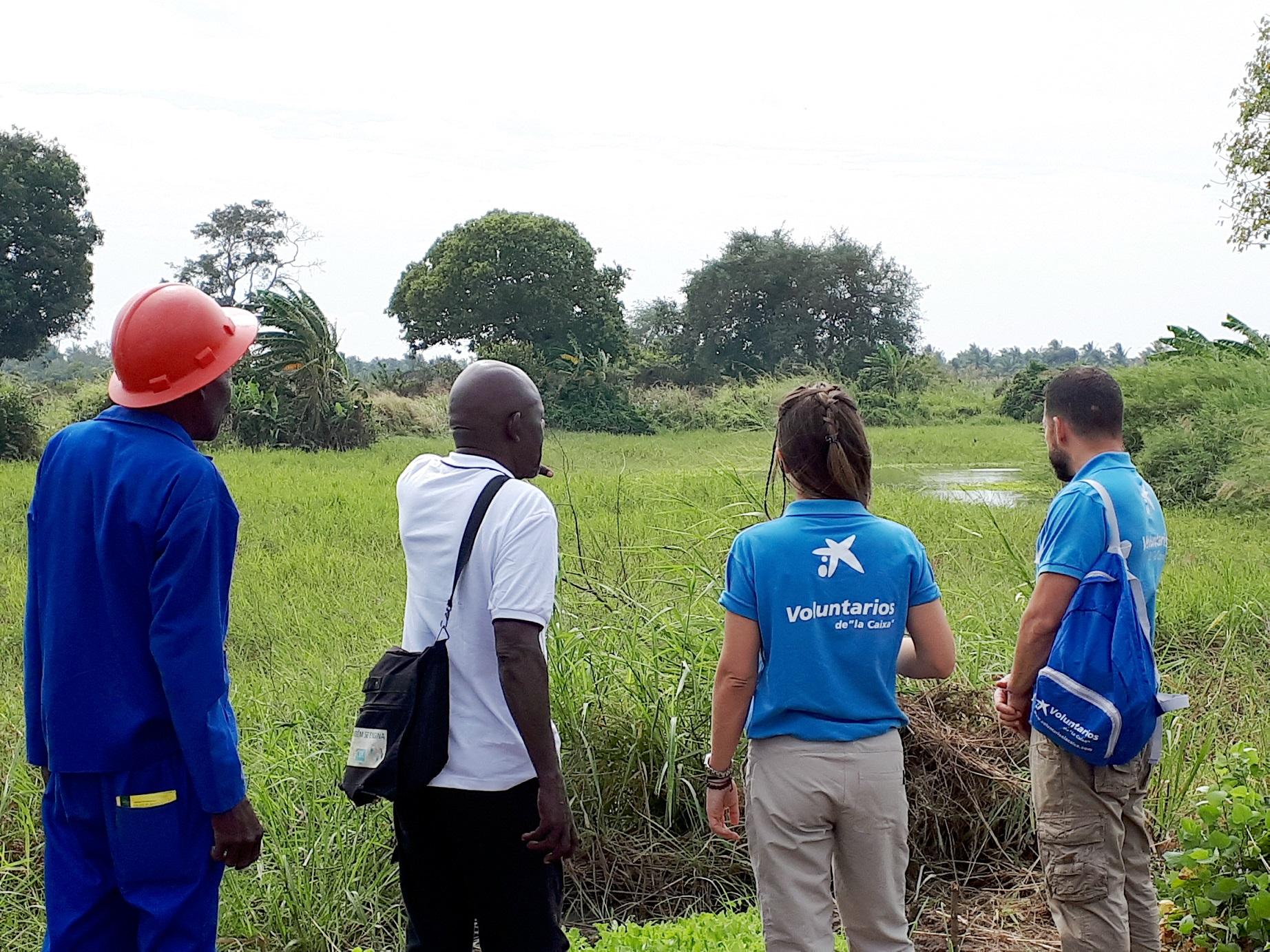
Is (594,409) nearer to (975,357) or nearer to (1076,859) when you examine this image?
(1076,859)

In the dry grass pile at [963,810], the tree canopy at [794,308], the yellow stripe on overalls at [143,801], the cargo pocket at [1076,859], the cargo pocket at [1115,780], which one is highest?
the tree canopy at [794,308]

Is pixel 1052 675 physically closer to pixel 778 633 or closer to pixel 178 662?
pixel 778 633

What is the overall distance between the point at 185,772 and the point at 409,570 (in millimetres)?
635

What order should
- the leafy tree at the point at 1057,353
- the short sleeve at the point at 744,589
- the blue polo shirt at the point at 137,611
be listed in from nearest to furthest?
the blue polo shirt at the point at 137,611
the short sleeve at the point at 744,589
the leafy tree at the point at 1057,353

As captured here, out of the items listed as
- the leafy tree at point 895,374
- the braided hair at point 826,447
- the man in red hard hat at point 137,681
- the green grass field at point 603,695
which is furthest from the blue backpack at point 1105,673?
the leafy tree at point 895,374

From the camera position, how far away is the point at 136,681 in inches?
85.7

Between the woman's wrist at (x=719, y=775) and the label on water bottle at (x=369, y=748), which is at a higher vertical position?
the label on water bottle at (x=369, y=748)

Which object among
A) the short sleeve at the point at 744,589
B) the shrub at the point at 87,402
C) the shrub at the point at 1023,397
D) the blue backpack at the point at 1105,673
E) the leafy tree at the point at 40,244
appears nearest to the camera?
the short sleeve at the point at 744,589

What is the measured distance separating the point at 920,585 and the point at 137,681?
5.24ft

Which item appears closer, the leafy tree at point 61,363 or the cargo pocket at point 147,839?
the cargo pocket at point 147,839

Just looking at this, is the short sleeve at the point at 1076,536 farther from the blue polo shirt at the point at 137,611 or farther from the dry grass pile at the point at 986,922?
the blue polo shirt at the point at 137,611

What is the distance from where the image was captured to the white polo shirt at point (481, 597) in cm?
240

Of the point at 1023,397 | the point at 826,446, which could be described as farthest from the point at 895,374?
the point at 826,446

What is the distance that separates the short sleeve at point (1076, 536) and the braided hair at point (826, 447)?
57 centimetres
